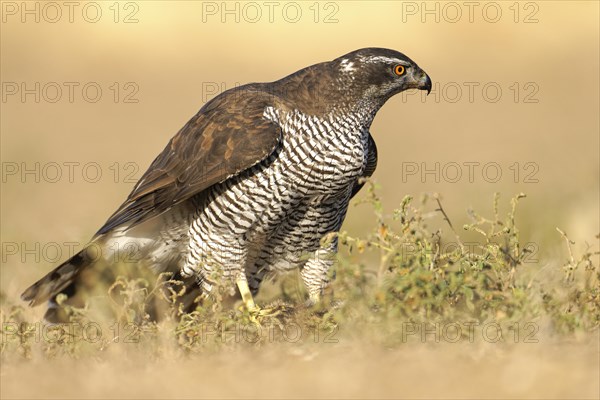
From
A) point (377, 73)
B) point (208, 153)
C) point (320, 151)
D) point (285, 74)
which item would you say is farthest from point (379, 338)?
point (285, 74)

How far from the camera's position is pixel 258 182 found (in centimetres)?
705

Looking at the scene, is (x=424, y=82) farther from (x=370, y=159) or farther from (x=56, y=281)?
(x=56, y=281)

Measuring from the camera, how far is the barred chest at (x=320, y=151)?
701 centimetres

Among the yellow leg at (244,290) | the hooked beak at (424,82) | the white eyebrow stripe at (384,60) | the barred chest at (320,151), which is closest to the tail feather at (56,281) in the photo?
the yellow leg at (244,290)

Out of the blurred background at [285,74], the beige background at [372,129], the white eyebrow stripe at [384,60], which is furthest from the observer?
the blurred background at [285,74]

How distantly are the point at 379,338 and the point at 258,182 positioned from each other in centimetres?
166

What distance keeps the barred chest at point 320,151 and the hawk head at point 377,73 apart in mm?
199

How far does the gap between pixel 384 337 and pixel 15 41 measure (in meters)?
22.2

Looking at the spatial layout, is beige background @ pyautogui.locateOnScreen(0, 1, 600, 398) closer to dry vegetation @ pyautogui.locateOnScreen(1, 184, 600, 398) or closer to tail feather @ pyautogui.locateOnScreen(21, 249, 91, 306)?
dry vegetation @ pyautogui.locateOnScreen(1, 184, 600, 398)

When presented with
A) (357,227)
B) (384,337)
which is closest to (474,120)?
(357,227)

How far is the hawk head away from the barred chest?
199 mm

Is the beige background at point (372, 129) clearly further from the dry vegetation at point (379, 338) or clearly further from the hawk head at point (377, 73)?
the hawk head at point (377, 73)

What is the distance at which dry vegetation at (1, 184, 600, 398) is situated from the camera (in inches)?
199

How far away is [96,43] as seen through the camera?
26.2m
